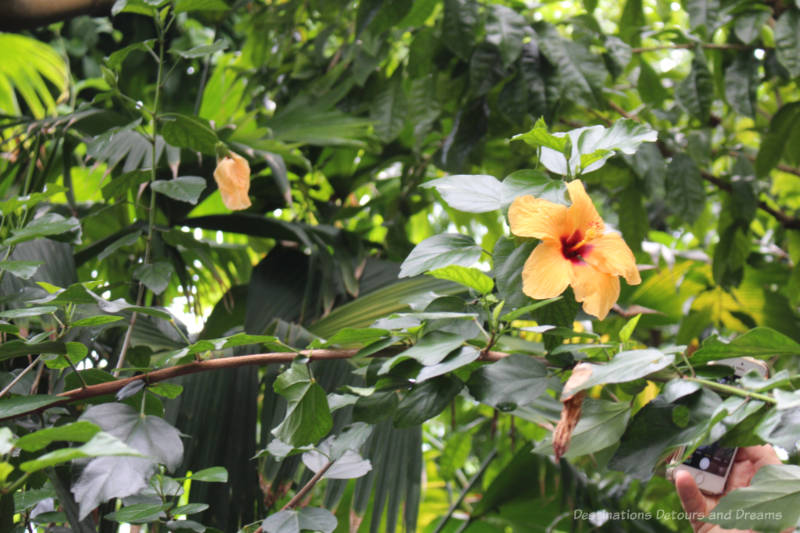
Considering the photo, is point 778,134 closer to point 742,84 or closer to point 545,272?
point 742,84

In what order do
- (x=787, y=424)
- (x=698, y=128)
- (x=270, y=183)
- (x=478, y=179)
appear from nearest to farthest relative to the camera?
(x=787, y=424), (x=478, y=179), (x=270, y=183), (x=698, y=128)

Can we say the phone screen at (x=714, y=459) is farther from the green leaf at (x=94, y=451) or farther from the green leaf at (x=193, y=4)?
the green leaf at (x=193, y=4)

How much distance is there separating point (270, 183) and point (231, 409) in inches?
20.8

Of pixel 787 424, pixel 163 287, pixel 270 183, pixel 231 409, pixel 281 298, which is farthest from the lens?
pixel 270 183

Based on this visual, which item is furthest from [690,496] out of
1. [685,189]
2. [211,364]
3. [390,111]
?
[390,111]

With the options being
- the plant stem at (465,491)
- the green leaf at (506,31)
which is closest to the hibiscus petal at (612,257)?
the green leaf at (506,31)

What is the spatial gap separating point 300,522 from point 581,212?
342 millimetres

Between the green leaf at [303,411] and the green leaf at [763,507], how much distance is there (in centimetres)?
29

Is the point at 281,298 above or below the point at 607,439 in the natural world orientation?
below

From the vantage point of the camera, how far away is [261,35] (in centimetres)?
161

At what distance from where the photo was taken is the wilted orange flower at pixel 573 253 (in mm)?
521

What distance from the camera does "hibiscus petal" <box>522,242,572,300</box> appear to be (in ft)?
1.70

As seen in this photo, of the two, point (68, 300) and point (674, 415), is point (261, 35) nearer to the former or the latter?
point (68, 300)

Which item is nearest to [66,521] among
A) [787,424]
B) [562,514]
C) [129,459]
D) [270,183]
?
[129,459]
